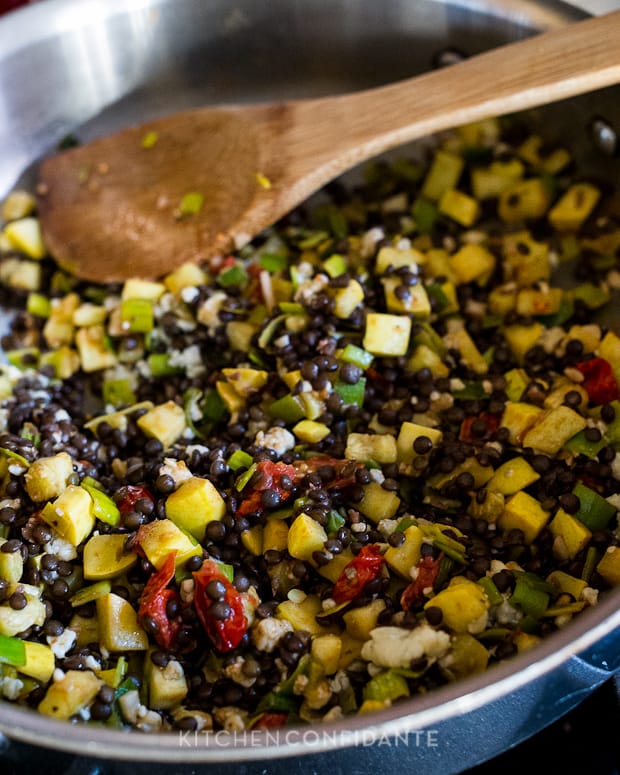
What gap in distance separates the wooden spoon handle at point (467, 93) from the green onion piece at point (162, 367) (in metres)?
0.76

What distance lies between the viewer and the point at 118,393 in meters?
2.46

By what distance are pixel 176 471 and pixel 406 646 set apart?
0.71m

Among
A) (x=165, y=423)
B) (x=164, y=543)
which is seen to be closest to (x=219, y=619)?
(x=164, y=543)

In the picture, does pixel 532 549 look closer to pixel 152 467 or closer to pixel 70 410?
pixel 152 467

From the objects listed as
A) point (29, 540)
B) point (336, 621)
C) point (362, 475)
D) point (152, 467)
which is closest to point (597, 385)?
point (362, 475)

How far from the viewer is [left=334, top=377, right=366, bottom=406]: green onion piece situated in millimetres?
2191

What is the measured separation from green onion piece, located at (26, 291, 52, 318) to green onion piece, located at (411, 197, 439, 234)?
1.28 m

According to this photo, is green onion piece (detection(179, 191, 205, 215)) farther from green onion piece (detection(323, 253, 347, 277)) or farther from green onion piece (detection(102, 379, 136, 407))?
green onion piece (detection(102, 379, 136, 407))

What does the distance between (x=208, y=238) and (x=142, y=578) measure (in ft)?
3.80

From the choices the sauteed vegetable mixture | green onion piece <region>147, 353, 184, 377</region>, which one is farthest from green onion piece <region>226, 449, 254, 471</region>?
green onion piece <region>147, 353, 184, 377</region>

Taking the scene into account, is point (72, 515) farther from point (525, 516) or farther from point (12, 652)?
point (525, 516)

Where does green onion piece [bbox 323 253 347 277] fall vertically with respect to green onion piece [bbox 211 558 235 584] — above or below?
above

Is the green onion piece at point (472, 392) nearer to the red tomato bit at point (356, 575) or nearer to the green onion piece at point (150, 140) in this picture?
the red tomato bit at point (356, 575)

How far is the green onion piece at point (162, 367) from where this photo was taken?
2.47 m
